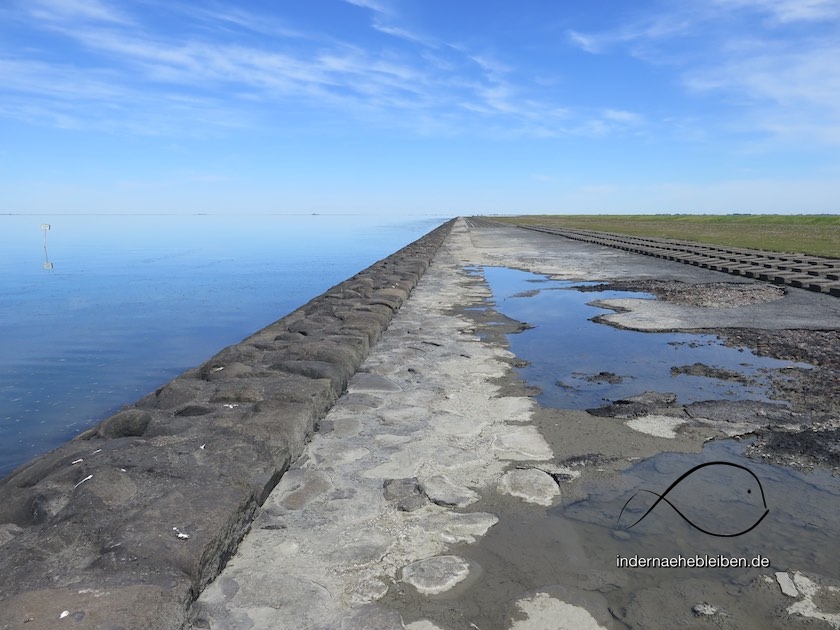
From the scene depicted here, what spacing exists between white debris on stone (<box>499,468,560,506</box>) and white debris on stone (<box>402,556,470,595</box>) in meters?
0.60

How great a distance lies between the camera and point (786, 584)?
2.07 m

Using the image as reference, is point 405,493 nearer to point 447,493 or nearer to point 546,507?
point 447,493

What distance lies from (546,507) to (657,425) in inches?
51.5

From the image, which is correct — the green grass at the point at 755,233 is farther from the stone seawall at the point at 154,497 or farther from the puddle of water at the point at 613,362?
the stone seawall at the point at 154,497

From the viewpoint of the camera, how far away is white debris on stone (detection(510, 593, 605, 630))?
1.89 metres

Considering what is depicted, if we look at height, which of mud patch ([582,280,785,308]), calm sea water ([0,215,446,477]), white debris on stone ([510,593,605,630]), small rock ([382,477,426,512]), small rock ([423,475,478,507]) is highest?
white debris on stone ([510,593,605,630])

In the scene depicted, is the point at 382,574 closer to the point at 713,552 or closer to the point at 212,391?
the point at 713,552

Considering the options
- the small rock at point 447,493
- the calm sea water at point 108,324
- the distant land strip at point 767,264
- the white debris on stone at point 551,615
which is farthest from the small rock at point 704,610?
the distant land strip at point 767,264

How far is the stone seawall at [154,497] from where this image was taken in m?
1.78

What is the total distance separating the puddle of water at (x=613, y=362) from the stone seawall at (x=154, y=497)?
173 centimetres

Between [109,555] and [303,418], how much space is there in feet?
4.89

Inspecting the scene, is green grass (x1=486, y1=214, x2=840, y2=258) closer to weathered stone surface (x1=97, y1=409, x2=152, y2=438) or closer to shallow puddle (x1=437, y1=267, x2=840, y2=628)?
shallow puddle (x1=437, y1=267, x2=840, y2=628)

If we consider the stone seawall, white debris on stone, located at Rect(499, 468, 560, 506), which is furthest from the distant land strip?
the stone seawall

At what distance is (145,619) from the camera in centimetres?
170
